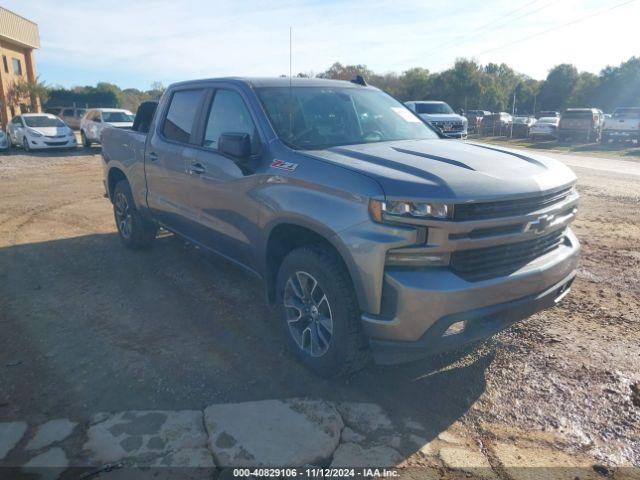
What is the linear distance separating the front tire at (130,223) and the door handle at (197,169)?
1.79 meters

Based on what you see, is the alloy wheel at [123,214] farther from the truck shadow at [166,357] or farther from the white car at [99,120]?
the white car at [99,120]

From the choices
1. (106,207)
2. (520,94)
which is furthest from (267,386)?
(520,94)

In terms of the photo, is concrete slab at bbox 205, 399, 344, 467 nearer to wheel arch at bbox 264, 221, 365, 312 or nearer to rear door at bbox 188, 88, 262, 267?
wheel arch at bbox 264, 221, 365, 312

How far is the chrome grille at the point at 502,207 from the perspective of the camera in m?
2.77

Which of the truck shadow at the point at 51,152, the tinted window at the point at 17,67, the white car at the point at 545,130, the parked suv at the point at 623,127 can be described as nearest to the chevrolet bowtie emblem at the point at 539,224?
the truck shadow at the point at 51,152

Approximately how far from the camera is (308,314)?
345 centimetres

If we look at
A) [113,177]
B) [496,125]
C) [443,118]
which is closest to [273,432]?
[113,177]

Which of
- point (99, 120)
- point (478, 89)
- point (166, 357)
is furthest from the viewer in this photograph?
point (478, 89)

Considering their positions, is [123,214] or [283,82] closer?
[283,82]

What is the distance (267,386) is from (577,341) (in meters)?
2.39

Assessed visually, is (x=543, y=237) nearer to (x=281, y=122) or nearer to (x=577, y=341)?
(x=577, y=341)

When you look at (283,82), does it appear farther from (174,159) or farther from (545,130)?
(545,130)

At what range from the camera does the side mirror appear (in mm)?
3576

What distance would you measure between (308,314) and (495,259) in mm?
1271
